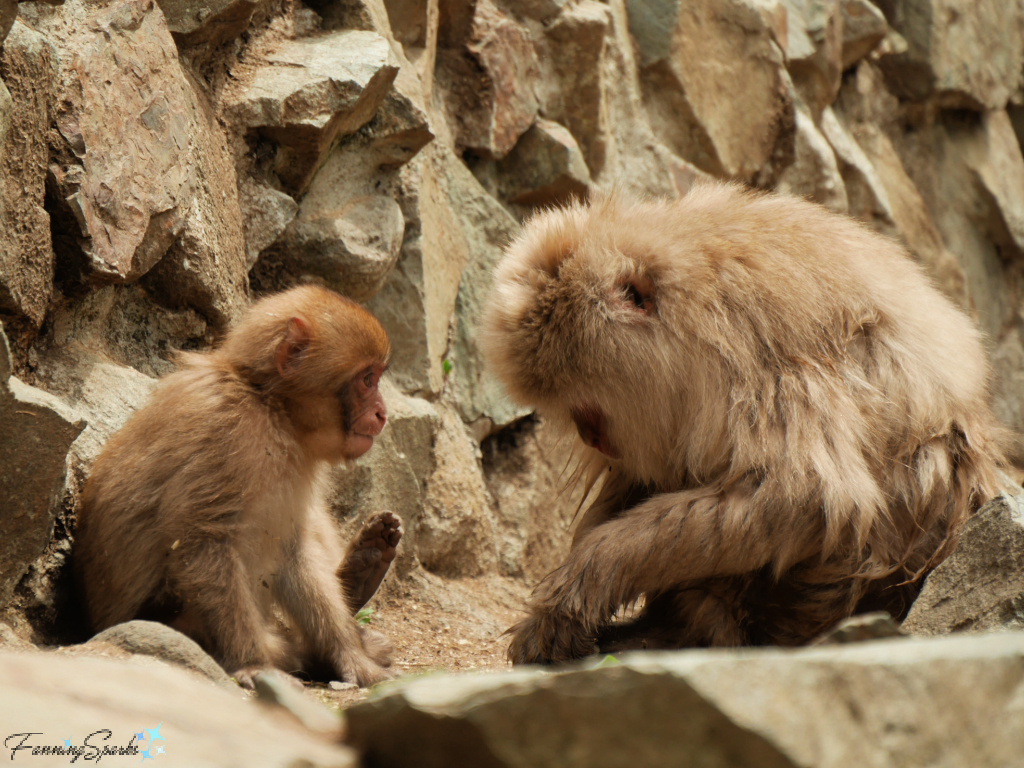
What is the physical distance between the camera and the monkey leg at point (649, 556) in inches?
120

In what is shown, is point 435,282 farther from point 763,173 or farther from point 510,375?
point 763,173

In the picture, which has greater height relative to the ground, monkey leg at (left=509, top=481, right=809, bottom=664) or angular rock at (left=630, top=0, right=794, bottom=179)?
angular rock at (left=630, top=0, right=794, bottom=179)

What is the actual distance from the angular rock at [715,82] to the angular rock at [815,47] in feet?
1.24

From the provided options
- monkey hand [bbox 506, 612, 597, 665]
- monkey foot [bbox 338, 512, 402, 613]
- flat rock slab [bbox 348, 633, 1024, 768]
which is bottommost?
monkey foot [bbox 338, 512, 402, 613]

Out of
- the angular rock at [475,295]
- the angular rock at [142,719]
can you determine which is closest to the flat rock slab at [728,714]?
the angular rock at [142,719]

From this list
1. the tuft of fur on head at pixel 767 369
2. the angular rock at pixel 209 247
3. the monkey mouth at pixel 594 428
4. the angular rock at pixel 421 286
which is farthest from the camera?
the angular rock at pixel 421 286

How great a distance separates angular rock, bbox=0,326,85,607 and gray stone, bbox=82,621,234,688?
1.21 feet

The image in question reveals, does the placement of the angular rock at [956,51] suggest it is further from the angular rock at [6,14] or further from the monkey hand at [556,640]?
the angular rock at [6,14]

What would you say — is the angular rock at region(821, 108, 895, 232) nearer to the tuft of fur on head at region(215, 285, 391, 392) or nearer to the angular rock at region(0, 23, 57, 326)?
the tuft of fur on head at region(215, 285, 391, 392)

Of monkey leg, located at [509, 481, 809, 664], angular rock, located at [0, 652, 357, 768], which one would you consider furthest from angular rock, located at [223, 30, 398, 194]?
angular rock, located at [0, 652, 357, 768]

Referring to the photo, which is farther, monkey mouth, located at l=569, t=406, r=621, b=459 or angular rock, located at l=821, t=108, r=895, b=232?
angular rock, located at l=821, t=108, r=895, b=232

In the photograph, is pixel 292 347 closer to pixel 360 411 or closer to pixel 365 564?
pixel 360 411

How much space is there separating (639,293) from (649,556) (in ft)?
2.62

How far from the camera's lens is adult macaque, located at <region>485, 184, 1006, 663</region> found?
10.1ft
